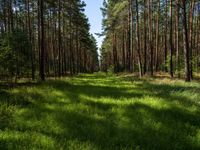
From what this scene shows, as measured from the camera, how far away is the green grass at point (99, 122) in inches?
331

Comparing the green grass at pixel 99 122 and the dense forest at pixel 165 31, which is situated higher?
the dense forest at pixel 165 31

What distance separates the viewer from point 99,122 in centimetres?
1038

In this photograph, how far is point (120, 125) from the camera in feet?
32.9

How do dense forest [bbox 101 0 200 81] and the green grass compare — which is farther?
dense forest [bbox 101 0 200 81]

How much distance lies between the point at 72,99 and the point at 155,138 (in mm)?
5351

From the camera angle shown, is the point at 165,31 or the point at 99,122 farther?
the point at 165,31

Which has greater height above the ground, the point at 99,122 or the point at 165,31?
the point at 165,31

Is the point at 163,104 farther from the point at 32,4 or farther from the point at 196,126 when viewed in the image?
the point at 32,4

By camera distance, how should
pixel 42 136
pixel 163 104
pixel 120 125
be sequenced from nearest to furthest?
pixel 42 136
pixel 120 125
pixel 163 104

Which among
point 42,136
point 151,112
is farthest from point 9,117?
point 151,112

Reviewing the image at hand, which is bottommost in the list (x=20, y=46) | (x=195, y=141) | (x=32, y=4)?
(x=195, y=141)

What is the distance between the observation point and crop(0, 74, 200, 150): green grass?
8406 mm

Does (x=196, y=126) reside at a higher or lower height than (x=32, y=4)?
lower

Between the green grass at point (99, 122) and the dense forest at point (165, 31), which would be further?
the dense forest at point (165, 31)
